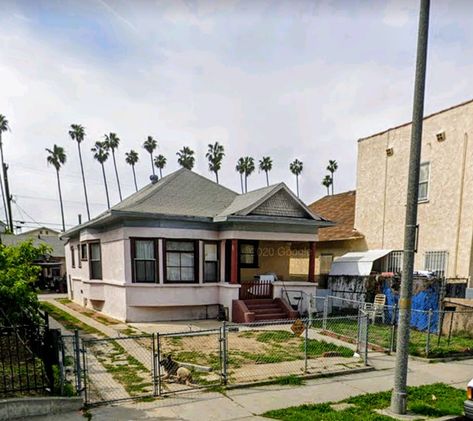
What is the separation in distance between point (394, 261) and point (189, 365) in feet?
39.0

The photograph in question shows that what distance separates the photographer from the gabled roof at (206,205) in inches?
549

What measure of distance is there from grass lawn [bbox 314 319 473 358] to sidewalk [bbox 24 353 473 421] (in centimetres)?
100

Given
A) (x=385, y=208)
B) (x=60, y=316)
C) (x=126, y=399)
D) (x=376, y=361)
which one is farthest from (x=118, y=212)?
(x=385, y=208)

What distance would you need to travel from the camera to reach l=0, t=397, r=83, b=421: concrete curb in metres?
5.14

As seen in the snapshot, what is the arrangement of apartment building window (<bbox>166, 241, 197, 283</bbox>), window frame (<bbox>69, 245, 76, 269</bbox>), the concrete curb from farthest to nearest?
window frame (<bbox>69, 245, 76, 269</bbox>) < apartment building window (<bbox>166, 241, 197, 283</bbox>) < the concrete curb

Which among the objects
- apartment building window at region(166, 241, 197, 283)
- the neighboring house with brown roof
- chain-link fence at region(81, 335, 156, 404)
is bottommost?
chain-link fence at region(81, 335, 156, 404)

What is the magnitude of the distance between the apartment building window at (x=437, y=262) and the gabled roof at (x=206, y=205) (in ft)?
14.7

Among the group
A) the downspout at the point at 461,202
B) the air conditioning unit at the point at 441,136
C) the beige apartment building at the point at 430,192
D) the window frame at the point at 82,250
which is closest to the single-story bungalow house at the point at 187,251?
the window frame at the point at 82,250

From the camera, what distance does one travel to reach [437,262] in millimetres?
14227

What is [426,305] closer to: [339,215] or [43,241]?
[339,215]

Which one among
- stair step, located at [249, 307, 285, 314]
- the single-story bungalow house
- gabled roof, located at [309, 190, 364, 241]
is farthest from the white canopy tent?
stair step, located at [249, 307, 285, 314]

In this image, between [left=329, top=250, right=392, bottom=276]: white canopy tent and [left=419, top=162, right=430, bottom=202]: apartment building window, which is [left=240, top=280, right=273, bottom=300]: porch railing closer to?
[left=329, top=250, right=392, bottom=276]: white canopy tent

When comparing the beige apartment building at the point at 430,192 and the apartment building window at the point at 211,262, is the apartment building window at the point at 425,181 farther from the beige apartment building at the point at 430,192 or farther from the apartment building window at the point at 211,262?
the apartment building window at the point at 211,262

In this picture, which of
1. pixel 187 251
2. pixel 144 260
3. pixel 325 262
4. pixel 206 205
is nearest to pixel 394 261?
pixel 325 262
